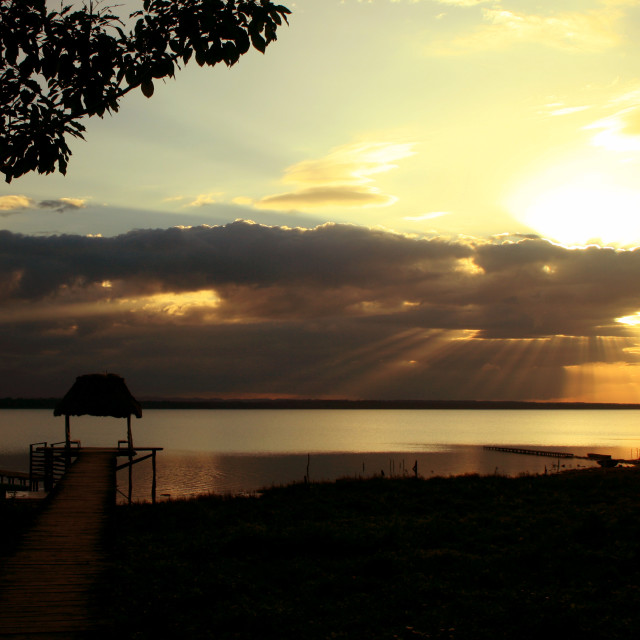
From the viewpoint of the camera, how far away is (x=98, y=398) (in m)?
36.3

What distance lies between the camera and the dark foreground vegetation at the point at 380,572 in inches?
481

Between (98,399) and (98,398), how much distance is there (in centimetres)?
6

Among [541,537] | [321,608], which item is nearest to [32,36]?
[321,608]

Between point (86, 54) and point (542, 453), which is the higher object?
point (86, 54)

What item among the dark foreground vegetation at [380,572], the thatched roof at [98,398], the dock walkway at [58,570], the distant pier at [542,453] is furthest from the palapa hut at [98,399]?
the distant pier at [542,453]

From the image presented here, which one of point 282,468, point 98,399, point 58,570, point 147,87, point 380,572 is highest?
point 147,87

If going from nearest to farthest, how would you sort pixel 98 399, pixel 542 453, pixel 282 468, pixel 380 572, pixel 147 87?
pixel 147 87, pixel 380 572, pixel 98 399, pixel 282 468, pixel 542 453

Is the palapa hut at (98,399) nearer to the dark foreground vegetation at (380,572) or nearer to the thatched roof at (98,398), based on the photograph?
the thatched roof at (98,398)

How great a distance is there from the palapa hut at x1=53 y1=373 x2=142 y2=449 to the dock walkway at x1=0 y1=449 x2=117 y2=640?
12517 mm

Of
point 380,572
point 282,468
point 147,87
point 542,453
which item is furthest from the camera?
point 542,453

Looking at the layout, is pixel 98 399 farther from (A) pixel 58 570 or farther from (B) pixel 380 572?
(B) pixel 380 572

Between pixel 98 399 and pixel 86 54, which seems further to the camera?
pixel 98 399

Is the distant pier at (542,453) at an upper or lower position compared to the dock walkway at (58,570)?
lower

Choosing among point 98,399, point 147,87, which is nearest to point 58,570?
point 147,87
